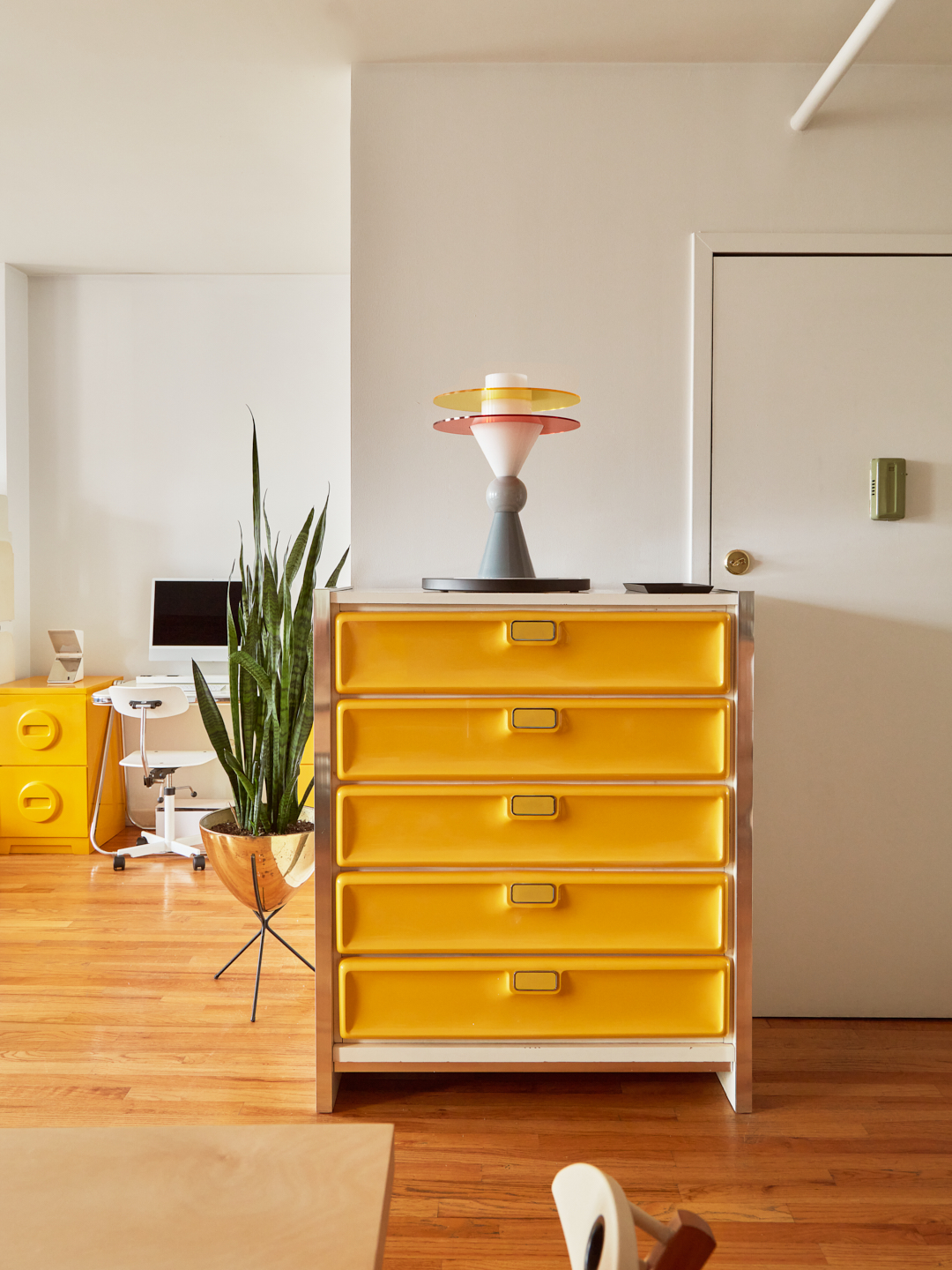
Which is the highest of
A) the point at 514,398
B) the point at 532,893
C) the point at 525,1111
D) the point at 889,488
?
the point at 514,398

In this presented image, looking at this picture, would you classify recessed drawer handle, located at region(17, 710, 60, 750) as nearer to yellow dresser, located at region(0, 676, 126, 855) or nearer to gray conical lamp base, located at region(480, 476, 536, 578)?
yellow dresser, located at region(0, 676, 126, 855)

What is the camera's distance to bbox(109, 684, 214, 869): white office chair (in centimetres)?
378

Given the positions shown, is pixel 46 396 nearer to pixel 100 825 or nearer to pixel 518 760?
pixel 100 825

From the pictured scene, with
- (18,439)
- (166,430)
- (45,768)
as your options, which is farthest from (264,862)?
(18,439)

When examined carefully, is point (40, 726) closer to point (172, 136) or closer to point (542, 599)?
point (172, 136)

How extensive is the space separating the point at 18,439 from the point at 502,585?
3.39 m

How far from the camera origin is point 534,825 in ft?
6.49

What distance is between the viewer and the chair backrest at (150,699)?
378cm

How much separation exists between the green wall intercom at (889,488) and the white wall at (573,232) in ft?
1.68

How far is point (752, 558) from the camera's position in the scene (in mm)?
2467

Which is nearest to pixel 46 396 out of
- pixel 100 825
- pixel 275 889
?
pixel 100 825

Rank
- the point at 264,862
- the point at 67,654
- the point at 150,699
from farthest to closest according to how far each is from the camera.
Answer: the point at 67,654 < the point at 150,699 < the point at 264,862

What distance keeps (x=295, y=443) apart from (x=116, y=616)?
1253mm

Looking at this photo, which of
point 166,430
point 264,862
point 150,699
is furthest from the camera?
point 166,430
